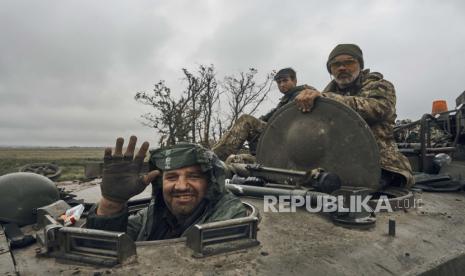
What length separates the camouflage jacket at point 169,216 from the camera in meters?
2.77

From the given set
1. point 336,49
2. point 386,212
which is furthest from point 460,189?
point 336,49

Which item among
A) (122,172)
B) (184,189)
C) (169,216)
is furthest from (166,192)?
Result: (122,172)

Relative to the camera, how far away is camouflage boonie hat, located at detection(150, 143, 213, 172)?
2.94m

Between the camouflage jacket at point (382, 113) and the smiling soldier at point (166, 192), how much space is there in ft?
4.91

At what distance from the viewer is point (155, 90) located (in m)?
17.4

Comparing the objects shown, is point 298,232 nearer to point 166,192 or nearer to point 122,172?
point 166,192

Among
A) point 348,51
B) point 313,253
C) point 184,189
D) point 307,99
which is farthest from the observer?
point 348,51

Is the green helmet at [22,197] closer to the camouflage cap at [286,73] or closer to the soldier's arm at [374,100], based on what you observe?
the soldier's arm at [374,100]

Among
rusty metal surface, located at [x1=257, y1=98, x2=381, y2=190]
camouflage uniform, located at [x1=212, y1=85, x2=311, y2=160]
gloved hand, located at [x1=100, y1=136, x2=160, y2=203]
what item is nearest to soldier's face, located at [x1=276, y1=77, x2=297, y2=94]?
camouflage uniform, located at [x1=212, y1=85, x2=311, y2=160]

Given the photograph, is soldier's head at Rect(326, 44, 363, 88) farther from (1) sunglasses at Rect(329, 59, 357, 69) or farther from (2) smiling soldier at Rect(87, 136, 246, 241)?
(2) smiling soldier at Rect(87, 136, 246, 241)

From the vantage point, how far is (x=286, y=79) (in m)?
6.37

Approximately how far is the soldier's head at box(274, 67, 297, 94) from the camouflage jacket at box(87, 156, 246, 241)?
357 centimetres

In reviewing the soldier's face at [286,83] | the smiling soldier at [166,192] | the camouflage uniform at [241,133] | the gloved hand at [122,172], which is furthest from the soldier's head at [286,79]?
the gloved hand at [122,172]

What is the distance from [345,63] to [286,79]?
218 centimetres
